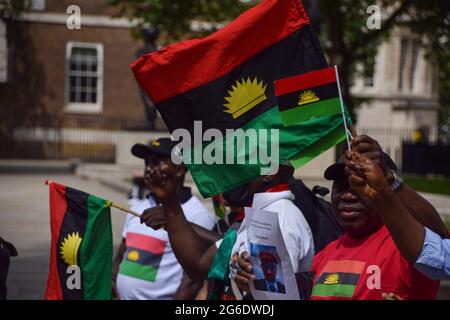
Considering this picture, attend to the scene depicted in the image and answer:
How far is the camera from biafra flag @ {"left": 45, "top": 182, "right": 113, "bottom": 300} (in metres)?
5.15

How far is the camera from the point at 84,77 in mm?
40250

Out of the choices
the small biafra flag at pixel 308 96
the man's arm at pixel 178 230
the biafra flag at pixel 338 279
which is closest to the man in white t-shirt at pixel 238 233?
the man's arm at pixel 178 230

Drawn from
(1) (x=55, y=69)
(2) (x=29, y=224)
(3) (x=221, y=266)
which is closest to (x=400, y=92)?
(1) (x=55, y=69)

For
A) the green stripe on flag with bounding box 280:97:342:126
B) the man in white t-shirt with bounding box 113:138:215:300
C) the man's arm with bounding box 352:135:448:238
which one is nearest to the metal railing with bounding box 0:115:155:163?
the man in white t-shirt with bounding box 113:138:215:300

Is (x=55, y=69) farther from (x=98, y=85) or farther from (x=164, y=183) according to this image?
(x=164, y=183)

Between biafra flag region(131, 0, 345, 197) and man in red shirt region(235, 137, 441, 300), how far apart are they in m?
0.44

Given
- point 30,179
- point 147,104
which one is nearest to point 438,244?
point 30,179

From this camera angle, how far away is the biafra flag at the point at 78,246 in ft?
16.9

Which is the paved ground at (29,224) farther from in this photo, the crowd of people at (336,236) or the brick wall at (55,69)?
the brick wall at (55,69)

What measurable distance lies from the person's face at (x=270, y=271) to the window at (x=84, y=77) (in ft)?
119

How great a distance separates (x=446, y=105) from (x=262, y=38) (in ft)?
187

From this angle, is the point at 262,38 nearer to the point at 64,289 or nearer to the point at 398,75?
the point at 64,289

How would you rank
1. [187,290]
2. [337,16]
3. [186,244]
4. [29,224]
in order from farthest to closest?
1. [337,16]
2. [29,224]
3. [187,290]
4. [186,244]

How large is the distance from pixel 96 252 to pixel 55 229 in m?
0.25
